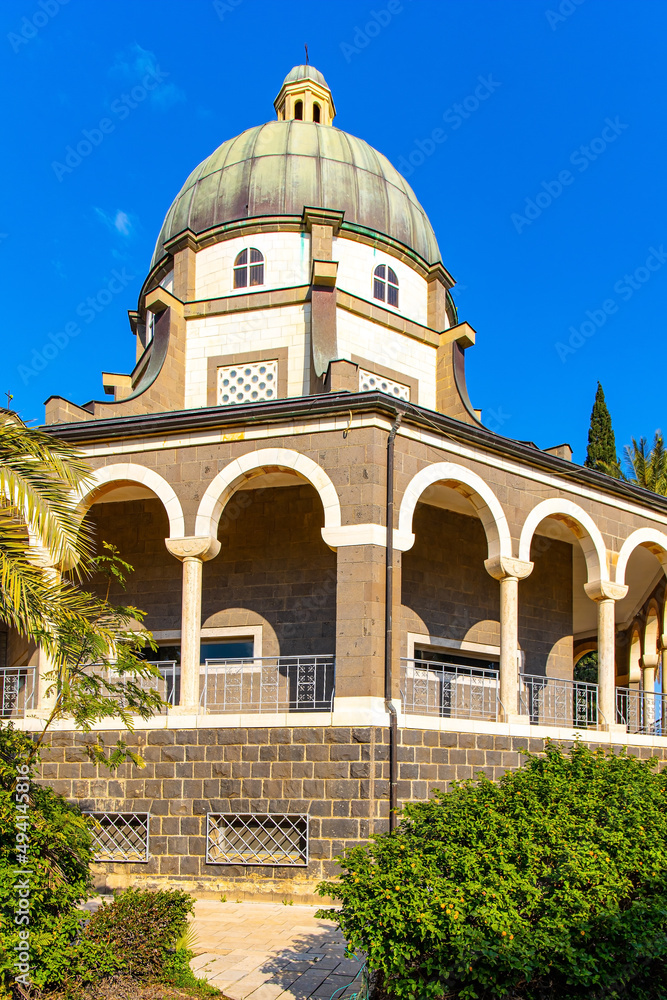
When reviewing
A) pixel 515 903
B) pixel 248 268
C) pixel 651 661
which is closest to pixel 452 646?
pixel 651 661

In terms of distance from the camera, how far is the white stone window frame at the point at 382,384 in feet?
53.4

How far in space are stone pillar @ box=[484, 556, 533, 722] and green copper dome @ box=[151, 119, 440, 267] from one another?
25.0ft

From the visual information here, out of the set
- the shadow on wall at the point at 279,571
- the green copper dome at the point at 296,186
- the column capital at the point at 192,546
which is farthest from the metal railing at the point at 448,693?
the green copper dome at the point at 296,186

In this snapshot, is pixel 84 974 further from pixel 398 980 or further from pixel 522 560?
pixel 522 560

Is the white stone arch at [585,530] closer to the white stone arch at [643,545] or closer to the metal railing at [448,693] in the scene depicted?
the white stone arch at [643,545]

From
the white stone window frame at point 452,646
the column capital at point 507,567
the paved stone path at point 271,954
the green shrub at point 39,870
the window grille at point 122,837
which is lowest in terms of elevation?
the paved stone path at point 271,954

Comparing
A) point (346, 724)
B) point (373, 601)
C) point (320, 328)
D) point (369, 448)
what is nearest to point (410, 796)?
point (346, 724)

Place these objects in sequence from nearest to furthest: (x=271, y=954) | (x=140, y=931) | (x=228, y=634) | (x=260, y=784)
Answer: (x=140, y=931) → (x=271, y=954) → (x=260, y=784) → (x=228, y=634)

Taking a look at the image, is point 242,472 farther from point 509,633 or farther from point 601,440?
point 601,440

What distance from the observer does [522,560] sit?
1314cm

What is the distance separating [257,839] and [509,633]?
14.0 feet

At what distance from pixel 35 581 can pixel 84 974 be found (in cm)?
284

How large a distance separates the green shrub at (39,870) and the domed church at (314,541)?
2879 mm

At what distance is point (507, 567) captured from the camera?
511 inches
